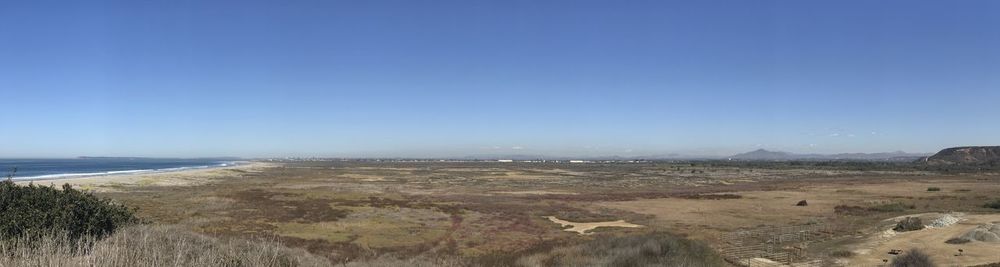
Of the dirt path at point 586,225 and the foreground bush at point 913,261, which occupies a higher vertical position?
the foreground bush at point 913,261

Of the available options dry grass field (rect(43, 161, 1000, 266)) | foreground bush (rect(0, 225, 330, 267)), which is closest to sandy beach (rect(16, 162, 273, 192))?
dry grass field (rect(43, 161, 1000, 266))

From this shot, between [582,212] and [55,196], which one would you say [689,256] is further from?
[582,212]

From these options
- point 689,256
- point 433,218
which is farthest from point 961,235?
point 433,218

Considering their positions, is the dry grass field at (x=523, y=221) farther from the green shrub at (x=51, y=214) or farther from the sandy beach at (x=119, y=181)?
the sandy beach at (x=119, y=181)

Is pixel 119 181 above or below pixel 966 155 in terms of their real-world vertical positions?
below

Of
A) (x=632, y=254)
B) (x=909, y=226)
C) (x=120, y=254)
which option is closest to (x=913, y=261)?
(x=632, y=254)

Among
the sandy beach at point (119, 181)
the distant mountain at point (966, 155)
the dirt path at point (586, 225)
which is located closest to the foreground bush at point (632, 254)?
the dirt path at point (586, 225)

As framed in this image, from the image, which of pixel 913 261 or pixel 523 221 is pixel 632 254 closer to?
pixel 913 261
